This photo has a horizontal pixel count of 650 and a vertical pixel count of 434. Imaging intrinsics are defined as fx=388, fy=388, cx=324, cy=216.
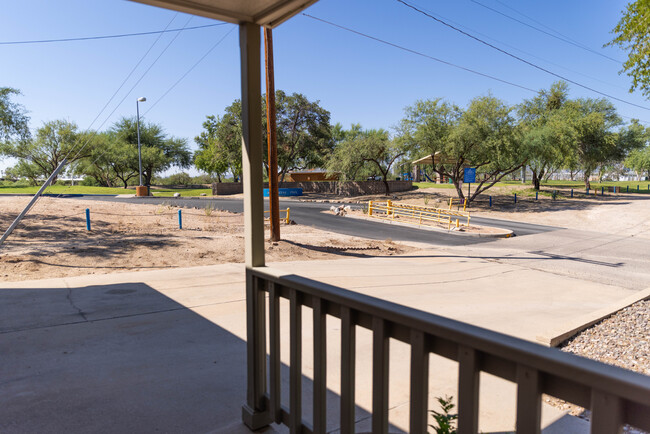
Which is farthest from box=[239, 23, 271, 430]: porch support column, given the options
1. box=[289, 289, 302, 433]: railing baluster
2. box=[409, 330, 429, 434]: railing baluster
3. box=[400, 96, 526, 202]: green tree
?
box=[400, 96, 526, 202]: green tree

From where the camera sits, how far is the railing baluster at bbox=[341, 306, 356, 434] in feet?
5.83

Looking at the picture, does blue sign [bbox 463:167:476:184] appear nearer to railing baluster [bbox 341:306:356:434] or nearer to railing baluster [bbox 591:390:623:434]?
railing baluster [bbox 341:306:356:434]

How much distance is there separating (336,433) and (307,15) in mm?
12215

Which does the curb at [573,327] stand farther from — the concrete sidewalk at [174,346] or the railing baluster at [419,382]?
the railing baluster at [419,382]

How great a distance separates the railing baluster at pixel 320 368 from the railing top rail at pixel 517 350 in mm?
144

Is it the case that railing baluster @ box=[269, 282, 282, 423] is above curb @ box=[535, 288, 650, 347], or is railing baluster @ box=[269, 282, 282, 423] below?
above

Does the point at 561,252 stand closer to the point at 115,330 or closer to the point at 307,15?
the point at 307,15

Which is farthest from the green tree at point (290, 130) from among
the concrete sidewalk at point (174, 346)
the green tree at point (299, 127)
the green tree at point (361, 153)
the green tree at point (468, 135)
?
the concrete sidewalk at point (174, 346)

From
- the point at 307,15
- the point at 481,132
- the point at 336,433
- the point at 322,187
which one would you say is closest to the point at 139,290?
the point at 336,433

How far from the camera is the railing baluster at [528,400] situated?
1137 mm

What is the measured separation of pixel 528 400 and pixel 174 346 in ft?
11.7

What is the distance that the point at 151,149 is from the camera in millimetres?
50375

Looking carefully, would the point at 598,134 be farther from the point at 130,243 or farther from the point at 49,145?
the point at 49,145

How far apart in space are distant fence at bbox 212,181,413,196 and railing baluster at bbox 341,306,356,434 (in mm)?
34604
